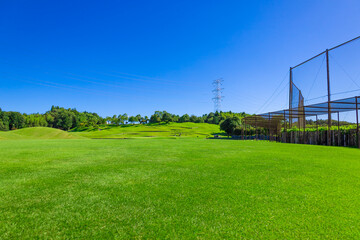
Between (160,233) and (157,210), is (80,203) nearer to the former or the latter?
(157,210)

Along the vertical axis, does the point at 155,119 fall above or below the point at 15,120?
above

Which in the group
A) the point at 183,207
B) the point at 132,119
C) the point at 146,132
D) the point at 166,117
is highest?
the point at 166,117

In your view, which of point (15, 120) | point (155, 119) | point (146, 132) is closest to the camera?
point (146, 132)

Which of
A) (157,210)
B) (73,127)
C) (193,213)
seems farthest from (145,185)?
(73,127)

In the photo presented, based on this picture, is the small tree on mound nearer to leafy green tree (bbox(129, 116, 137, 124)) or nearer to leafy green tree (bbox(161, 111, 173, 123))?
leafy green tree (bbox(161, 111, 173, 123))

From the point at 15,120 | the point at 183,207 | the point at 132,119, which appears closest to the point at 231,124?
the point at 183,207

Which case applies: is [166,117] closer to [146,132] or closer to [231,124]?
[146,132]

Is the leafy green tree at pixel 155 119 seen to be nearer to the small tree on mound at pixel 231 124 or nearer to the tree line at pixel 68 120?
the tree line at pixel 68 120

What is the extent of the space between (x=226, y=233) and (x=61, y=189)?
10.1 feet

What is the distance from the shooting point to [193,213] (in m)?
2.39

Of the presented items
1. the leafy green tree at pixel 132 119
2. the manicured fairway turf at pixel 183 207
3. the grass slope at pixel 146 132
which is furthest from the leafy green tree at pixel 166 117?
the manicured fairway turf at pixel 183 207

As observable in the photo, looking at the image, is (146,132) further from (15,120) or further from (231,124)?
(15,120)

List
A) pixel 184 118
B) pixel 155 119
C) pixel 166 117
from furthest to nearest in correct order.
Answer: pixel 184 118
pixel 155 119
pixel 166 117

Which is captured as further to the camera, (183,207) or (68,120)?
(68,120)
